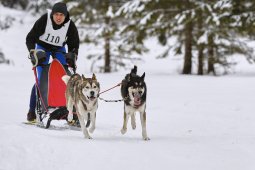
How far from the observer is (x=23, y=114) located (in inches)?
384

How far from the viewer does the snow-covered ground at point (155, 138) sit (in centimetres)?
518

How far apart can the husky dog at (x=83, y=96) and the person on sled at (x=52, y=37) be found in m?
0.62

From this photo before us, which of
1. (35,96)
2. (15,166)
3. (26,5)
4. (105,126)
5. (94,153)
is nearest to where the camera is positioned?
(15,166)

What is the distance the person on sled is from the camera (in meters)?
7.25

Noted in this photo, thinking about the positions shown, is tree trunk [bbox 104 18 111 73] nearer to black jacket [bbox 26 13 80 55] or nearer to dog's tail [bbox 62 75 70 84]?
black jacket [bbox 26 13 80 55]

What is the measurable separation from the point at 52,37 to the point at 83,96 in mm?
1306

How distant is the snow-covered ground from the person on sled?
110 centimetres

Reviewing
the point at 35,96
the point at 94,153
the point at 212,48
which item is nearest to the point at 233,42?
the point at 212,48

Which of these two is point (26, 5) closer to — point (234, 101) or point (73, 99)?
point (234, 101)

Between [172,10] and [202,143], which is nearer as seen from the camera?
[202,143]

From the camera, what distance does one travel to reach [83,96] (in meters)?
6.71

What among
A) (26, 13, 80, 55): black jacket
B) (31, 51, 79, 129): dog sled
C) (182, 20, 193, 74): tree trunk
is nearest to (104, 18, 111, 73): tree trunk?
(182, 20, 193, 74): tree trunk

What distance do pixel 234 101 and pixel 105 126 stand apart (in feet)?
15.6

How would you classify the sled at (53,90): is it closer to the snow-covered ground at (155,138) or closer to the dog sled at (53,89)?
the dog sled at (53,89)
